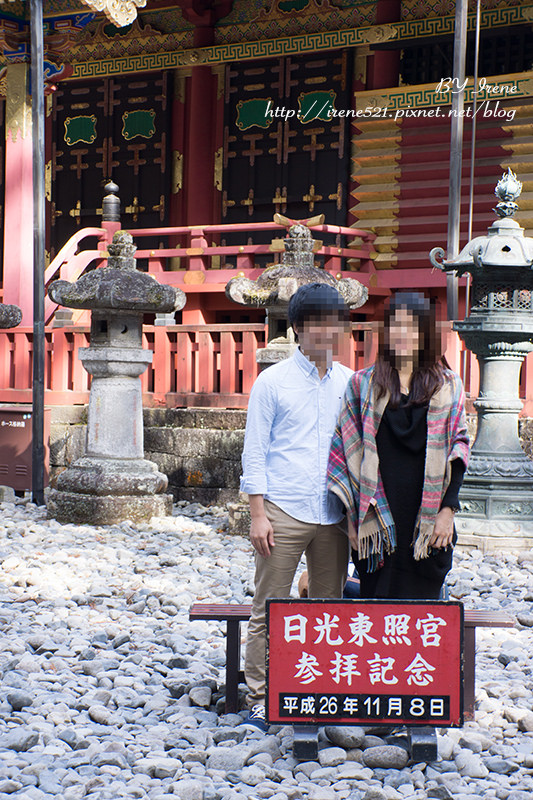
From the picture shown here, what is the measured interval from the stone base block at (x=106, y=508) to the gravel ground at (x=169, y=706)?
125cm

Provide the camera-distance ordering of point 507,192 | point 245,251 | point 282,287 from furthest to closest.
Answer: point 245,251 → point 282,287 → point 507,192

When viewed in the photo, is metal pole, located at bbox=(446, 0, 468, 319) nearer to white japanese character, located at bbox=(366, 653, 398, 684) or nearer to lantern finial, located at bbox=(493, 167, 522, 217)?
lantern finial, located at bbox=(493, 167, 522, 217)

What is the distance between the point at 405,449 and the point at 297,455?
377 mm

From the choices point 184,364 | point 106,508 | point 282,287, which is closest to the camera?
point 282,287

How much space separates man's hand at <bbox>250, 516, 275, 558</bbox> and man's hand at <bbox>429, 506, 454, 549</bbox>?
0.53 m

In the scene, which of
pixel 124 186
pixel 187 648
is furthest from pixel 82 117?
pixel 187 648

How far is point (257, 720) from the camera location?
134 inches

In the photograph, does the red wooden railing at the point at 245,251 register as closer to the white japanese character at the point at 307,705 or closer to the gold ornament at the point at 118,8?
the gold ornament at the point at 118,8

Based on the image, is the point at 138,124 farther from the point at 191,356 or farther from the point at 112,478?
the point at 112,478

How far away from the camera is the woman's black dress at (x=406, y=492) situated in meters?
3.07

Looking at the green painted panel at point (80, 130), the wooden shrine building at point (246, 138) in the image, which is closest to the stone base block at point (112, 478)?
the wooden shrine building at point (246, 138)

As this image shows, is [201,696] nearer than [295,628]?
No

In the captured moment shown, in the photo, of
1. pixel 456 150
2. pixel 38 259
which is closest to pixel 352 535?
pixel 456 150

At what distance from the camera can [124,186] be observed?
42.8 feet
